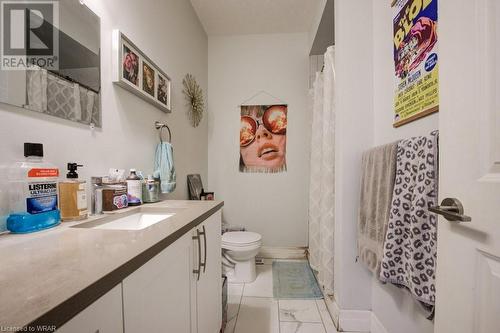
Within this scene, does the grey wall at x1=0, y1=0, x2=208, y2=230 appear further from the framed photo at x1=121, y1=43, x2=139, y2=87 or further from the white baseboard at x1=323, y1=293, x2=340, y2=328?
the white baseboard at x1=323, y1=293, x2=340, y2=328

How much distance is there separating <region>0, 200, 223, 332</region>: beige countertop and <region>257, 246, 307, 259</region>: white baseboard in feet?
6.61

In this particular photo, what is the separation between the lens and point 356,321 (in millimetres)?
1385

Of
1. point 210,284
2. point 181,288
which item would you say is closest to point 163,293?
point 181,288

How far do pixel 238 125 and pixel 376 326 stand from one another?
2.13 metres

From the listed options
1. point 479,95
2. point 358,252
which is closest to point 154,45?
point 479,95

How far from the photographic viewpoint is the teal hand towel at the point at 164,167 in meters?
1.39

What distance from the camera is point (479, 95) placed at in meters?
0.52

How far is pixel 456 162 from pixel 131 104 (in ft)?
4.54

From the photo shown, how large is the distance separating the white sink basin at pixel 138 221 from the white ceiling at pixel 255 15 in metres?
2.06

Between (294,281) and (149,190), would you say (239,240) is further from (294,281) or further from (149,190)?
(149,190)

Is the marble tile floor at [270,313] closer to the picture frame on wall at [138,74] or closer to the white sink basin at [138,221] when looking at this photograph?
the white sink basin at [138,221]

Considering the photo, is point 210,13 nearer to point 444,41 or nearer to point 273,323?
point 444,41

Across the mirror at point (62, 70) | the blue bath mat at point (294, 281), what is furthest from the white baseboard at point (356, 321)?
the mirror at point (62, 70)

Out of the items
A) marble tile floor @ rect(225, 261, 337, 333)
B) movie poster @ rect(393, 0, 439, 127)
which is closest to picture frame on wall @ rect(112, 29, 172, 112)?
movie poster @ rect(393, 0, 439, 127)
